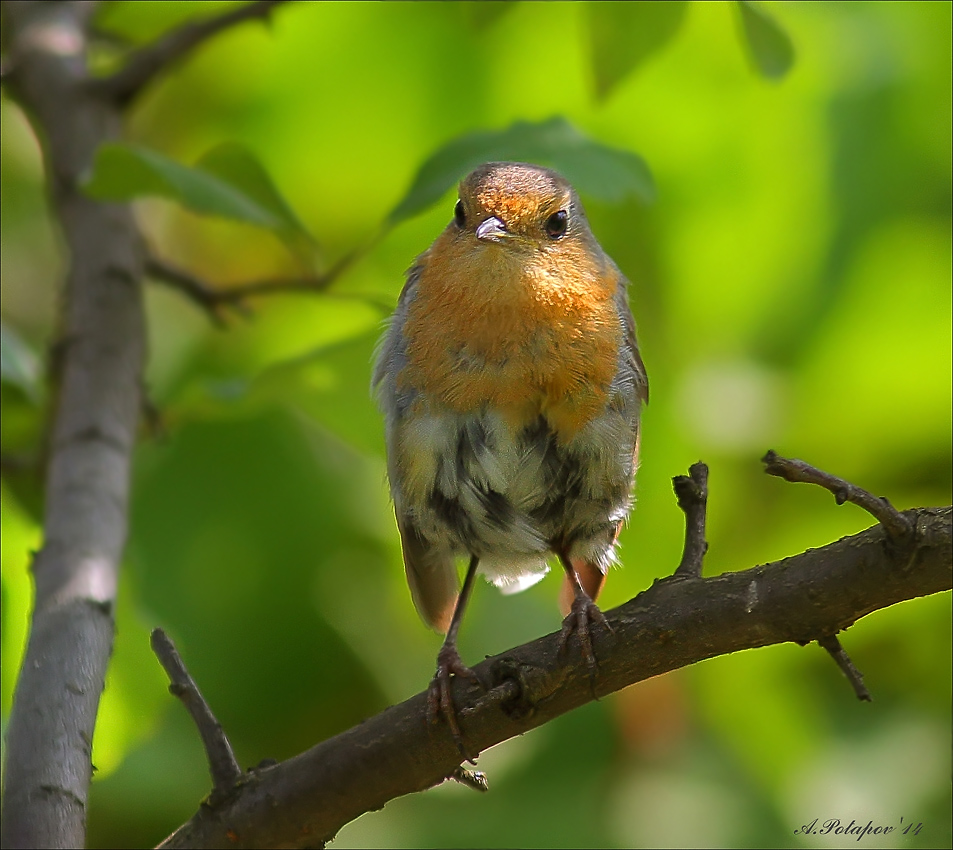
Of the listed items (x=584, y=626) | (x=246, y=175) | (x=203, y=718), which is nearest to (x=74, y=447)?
(x=246, y=175)

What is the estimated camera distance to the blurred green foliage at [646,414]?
12.2ft

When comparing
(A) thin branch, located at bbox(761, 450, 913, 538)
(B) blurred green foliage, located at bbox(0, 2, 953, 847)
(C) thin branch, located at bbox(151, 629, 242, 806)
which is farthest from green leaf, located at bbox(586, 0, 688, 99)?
(C) thin branch, located at bbox(151, 629, 242, 806)

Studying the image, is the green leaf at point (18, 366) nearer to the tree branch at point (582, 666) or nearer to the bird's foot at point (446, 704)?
the tree branch at point (582, 666)

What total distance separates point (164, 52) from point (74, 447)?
1.44m

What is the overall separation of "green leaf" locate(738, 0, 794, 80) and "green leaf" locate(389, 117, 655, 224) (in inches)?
16.7

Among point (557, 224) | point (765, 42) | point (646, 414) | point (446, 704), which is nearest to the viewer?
point (446, 704)

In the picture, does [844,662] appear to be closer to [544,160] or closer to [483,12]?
[544,160]

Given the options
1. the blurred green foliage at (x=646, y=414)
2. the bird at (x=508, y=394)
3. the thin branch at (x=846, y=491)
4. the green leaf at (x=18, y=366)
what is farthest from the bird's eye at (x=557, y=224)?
the thin branch at (x=846, y=491)

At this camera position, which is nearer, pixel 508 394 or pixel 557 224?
pixel 508 394

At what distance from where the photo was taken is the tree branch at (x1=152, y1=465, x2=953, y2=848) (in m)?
2.26

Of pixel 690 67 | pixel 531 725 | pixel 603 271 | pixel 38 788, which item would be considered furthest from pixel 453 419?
pixel 690 67

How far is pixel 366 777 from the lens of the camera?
276cm

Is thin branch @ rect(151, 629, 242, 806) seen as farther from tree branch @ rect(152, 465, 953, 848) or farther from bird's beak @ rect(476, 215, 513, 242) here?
bird's beak @ rect(476, 215, 513, 242)

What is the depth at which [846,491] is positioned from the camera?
2148mm
